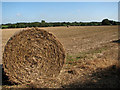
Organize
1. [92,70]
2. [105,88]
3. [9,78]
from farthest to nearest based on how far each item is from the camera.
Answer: [92,70], [9,78], [105,88]

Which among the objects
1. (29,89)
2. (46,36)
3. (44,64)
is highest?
(46,36)

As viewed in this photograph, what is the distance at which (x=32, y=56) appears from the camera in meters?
5.30

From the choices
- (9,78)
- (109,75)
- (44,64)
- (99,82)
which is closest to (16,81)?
(9,78)

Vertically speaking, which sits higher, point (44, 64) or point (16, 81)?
point (44, 64)

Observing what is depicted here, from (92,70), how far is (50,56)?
5.34ft

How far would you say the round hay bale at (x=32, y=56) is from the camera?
4.93 meters

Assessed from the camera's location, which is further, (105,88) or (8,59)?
(8,59)

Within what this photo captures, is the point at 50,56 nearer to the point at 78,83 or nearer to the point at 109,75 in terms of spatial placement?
the point at 78,83

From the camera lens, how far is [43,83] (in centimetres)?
509

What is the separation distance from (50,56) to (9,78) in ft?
4.66

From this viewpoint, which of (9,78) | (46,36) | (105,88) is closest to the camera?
(105,88)

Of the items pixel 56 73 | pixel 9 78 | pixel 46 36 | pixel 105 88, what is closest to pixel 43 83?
pixel 56 73

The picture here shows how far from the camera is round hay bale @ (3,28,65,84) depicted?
4930mm

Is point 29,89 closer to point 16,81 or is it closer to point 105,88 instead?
point 16,81
